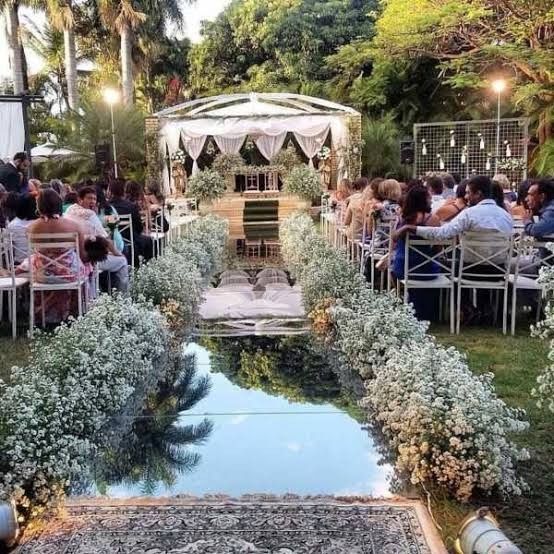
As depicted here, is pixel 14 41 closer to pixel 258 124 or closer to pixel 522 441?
pixel 258 124

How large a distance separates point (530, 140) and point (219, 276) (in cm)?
1297

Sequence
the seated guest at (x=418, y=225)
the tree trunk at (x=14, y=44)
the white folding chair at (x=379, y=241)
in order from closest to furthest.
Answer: the seated guest at (x=418, y=225) → the white folding chair at (x=379, y=241) → the tree trunk at (x=14, y=44)

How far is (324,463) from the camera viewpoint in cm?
324

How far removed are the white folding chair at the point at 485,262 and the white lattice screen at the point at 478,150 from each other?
35.1ft

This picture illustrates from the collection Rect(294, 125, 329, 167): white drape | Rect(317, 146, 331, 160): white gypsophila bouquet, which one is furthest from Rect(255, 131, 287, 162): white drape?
Rect(317, 146, 331, 160): white gypsophila bouquet

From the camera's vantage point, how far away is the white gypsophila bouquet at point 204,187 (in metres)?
17.8

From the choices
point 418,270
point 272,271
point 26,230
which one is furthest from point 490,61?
point 26,230

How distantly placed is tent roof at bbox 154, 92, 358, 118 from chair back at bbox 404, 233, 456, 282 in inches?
467

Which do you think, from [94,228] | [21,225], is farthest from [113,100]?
[94,228]

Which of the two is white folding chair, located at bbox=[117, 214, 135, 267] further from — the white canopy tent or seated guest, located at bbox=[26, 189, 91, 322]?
the white canopy tent

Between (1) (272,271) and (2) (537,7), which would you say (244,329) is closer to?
(1) (272,271)

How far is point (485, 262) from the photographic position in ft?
17.7

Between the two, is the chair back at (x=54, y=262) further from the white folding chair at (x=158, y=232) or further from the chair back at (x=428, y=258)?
the white folding chair at (x=158, y=232)

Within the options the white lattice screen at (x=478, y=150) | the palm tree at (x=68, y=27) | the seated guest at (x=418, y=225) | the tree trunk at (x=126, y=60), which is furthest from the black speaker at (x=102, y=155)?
the seated guest at (x=418, y=225)
